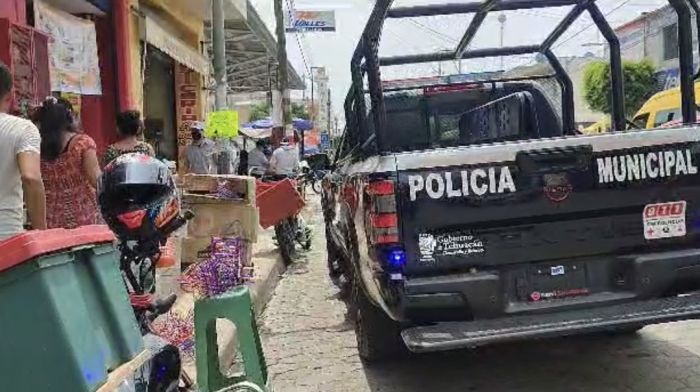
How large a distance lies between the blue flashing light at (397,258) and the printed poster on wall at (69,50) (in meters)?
5.05

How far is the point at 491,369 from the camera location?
5.22 m

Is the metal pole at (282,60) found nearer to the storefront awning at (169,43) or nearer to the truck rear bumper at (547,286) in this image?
the storefront awning at (169,43)

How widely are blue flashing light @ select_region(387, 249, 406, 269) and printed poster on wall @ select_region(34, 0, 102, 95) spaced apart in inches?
199

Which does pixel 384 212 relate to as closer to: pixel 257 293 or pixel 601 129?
pixel 257 293

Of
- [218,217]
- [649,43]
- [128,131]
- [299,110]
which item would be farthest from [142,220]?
[299,110]

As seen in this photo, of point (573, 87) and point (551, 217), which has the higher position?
point (573, 87)

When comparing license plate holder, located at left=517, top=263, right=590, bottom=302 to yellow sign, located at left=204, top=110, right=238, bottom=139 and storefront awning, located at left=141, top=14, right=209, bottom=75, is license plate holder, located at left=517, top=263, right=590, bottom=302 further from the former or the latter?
yellow sign, located at left=204, top=110, right=238, bottom=139

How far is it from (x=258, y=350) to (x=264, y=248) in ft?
24.2

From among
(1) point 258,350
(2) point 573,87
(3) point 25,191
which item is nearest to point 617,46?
(2) point 573,87

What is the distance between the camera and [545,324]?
405 cm

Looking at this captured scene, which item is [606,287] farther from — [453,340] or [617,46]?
[617,46]

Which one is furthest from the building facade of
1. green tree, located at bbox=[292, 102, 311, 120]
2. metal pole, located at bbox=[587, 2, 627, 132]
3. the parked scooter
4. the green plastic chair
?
green tree, located at bbox=[292, 102, 311, 120]

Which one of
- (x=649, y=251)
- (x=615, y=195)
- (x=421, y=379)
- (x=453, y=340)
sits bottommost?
(x=421, y=379)

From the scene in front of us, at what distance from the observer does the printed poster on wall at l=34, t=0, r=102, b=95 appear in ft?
26.6
